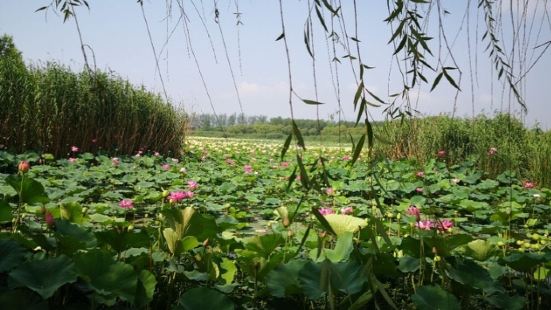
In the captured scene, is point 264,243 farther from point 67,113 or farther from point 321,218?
point 67,113

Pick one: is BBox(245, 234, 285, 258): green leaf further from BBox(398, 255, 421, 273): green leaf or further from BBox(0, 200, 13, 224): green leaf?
BBox(0, 200, 13, 224): green leaf

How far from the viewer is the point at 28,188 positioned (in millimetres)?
1401

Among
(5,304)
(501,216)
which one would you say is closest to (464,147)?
(501,216)

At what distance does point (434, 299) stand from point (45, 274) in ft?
2.85

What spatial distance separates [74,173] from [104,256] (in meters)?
3.13

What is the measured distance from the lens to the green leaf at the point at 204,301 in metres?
0.95

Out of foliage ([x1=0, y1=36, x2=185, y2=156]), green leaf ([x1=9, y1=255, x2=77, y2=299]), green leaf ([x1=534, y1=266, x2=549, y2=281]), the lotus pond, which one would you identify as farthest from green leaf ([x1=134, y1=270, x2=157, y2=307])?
foliage ([x1=0, y1=36, x2=185, y2=156])

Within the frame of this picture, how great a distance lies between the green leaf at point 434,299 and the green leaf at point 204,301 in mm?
431

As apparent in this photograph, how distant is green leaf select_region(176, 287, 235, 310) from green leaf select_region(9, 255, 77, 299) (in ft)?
0.76

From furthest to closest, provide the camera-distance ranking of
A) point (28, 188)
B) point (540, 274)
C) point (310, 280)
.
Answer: point (28, 188)
point (540, 274)
point (310, 280)

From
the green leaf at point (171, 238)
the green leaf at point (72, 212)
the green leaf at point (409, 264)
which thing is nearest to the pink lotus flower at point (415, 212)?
the green leaf at point (409, 264)

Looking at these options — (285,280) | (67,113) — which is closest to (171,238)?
(285,280)

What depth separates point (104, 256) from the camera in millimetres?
989

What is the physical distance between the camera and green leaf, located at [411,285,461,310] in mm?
1023
